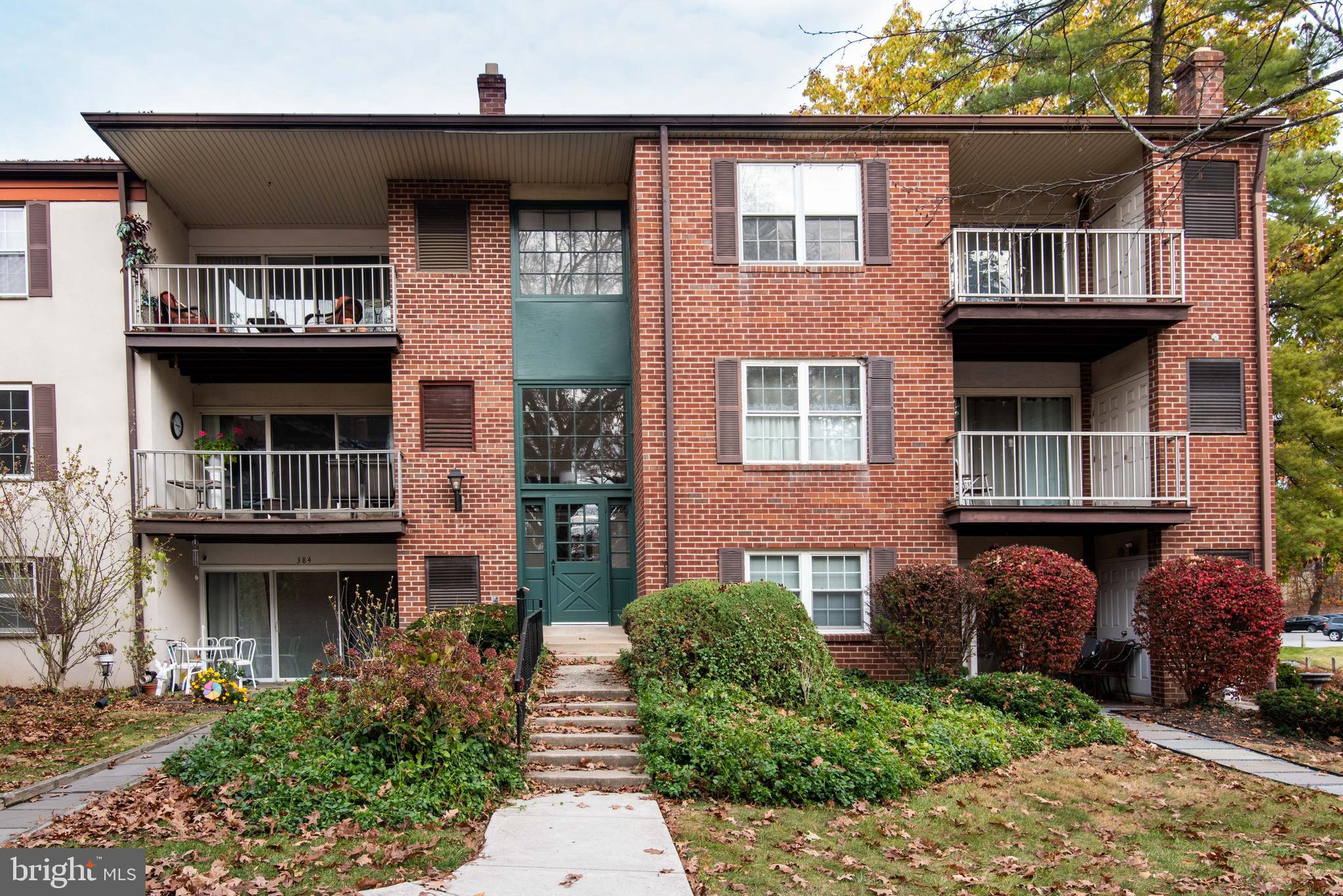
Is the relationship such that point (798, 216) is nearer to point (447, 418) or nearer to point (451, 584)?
point (447, 418)

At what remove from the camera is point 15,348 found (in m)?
14.4

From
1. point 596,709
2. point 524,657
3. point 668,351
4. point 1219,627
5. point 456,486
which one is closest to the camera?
point 524,657

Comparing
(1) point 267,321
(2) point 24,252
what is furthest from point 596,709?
(2) point 24,252

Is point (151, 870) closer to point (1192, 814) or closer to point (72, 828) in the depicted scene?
point (72, 828)

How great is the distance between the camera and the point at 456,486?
14.6 meters

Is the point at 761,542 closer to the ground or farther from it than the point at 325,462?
closer to the ground

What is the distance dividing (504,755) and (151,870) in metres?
3.05

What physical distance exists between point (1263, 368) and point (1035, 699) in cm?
664

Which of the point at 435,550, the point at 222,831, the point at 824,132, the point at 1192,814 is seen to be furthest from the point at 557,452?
the point at 1192,814

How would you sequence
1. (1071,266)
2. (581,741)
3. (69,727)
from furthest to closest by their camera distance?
1. (1071,266)
2. (69,727)
3. (581,741)

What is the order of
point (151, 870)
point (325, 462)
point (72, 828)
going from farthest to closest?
1. point (325, 462)
2. point (72, 828)
3. point (151, 870)

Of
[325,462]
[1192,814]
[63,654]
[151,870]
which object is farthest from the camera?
[325,462]

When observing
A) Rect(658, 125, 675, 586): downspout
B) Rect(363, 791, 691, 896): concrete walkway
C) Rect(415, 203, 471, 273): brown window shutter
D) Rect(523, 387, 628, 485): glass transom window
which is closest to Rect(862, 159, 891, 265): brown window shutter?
Rect(658, 125, 675, 586): downspout

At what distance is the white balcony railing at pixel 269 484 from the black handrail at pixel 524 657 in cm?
408
